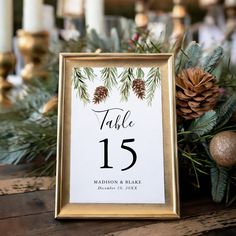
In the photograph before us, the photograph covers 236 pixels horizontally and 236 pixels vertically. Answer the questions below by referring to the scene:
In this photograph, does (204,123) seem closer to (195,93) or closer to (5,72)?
(195,93)

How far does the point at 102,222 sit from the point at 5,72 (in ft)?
1.88

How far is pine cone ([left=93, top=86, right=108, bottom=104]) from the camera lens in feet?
1.60

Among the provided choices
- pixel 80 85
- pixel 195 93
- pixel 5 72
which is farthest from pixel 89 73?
pixel 5 72

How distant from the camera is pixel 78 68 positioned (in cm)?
49

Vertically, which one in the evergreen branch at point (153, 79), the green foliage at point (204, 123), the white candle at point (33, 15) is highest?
the white candle at point (33, 15)

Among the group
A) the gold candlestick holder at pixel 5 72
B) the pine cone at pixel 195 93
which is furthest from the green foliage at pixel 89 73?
the gold candlestick holder at pixel 5 72

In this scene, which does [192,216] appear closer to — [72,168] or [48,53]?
[72,168]

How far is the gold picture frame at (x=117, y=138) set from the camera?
0.46m

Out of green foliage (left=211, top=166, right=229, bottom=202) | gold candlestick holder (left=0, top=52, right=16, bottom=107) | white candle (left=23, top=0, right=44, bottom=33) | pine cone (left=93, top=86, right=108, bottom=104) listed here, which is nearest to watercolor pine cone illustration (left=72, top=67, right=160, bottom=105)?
pine cone (left=93, top=86, right=108, bottom=104)

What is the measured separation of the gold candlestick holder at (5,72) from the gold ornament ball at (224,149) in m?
0.57

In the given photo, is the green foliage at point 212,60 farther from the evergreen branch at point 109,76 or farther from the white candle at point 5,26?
the white candle at point 5,26

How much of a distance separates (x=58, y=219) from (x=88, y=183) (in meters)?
0.05

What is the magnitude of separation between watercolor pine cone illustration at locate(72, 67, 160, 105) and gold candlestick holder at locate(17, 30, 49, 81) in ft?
1.66

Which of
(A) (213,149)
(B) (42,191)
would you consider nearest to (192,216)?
(A) (213,149)
